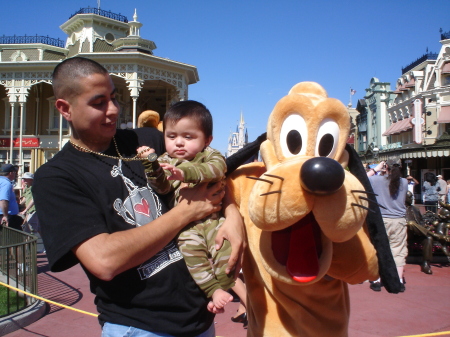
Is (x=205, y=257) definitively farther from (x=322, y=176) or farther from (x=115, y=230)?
(x=322, y=176)

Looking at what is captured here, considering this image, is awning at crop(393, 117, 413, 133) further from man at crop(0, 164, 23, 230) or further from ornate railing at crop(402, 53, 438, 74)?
man at crop(0, 164, 23, 230)

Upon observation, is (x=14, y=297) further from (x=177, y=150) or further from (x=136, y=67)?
(x=136, y=67)

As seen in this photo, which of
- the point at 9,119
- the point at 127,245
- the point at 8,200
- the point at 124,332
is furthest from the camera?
the point at 9,119

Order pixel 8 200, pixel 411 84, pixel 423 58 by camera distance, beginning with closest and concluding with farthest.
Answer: pixel 8 200
pixel 411 84
pixel 423 58

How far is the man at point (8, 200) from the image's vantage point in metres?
6.65

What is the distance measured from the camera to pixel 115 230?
5.66 ft

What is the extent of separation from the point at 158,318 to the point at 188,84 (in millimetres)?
21128

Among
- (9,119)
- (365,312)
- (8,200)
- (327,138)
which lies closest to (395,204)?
(365,312)

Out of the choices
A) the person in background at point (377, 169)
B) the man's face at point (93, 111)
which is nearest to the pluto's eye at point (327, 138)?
the man's face at point (93, 111)

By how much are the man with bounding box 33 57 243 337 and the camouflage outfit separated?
0.05 meters

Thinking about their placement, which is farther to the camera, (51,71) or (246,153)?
(51,71)

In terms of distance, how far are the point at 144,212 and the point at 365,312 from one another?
14.1 ft

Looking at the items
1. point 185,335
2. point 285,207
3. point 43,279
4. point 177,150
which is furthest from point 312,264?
point 43,279

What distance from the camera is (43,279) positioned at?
6.83 meters
